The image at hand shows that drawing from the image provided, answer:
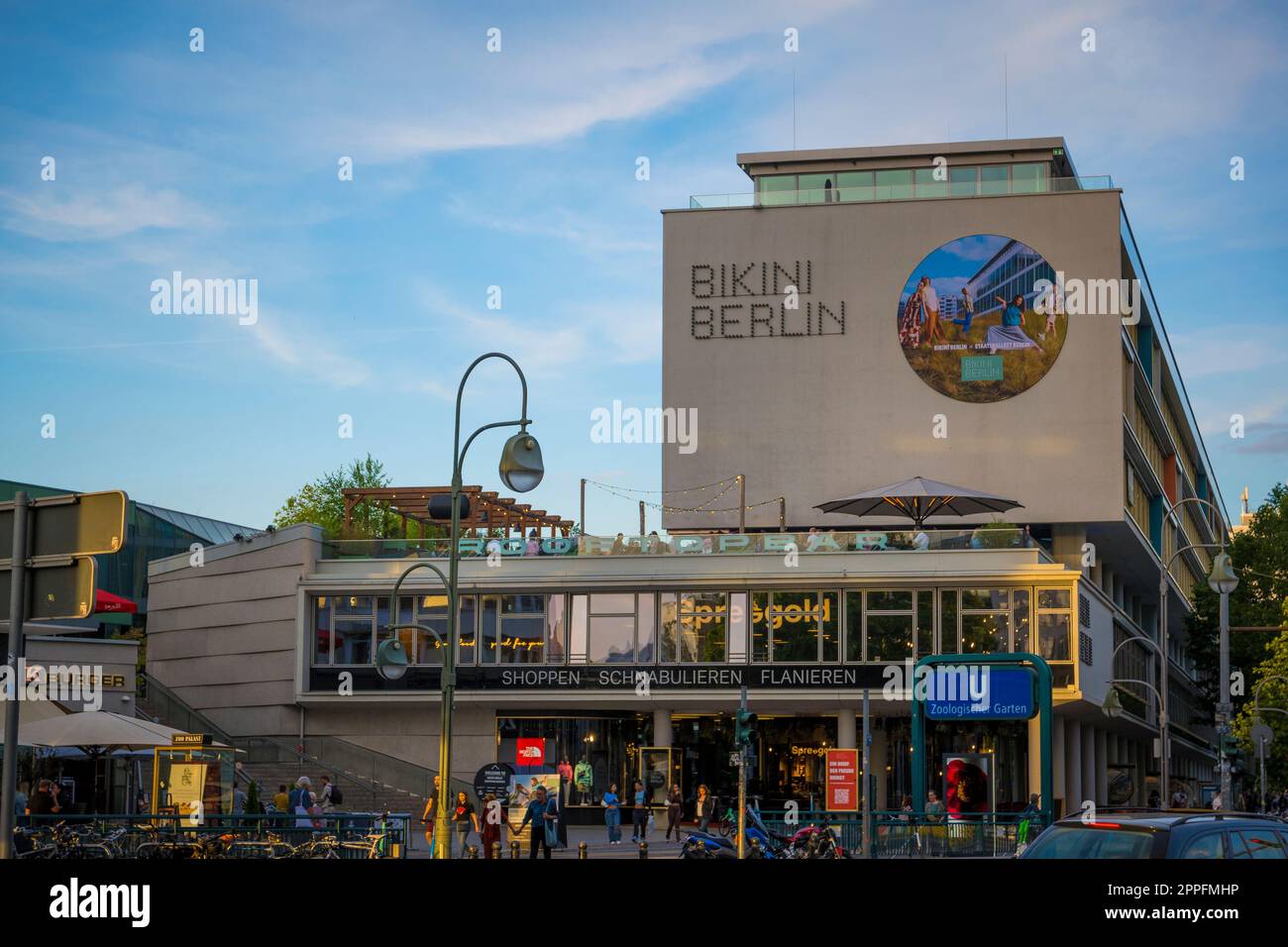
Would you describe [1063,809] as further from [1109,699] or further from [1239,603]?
[1239,603]

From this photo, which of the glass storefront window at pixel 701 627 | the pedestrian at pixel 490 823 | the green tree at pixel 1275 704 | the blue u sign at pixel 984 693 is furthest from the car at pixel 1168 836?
the green tree at pixel 1275 704

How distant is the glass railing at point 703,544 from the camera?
50875 millimetres

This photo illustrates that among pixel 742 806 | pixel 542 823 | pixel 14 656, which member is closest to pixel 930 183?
pixel 742 806

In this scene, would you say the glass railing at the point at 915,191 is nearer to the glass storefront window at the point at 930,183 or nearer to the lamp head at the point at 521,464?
the glass storefront window at the point at 930,183

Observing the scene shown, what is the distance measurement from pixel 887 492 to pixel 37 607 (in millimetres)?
46106

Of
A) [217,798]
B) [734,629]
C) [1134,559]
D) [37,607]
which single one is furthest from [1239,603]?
[37,607]

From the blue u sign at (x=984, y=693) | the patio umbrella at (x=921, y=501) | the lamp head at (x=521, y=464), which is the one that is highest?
the patio umbrella at (x=921, y=501)

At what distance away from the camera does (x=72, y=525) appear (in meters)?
7.48

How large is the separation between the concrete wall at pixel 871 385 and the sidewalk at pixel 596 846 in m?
17.6

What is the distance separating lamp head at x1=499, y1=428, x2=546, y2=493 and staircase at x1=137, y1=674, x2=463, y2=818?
1078 inches

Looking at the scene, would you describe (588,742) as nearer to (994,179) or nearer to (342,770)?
(342,770)

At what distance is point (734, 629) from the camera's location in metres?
51.8

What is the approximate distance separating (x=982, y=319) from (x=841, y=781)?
31.3 meters

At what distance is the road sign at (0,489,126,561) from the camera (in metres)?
7.30
